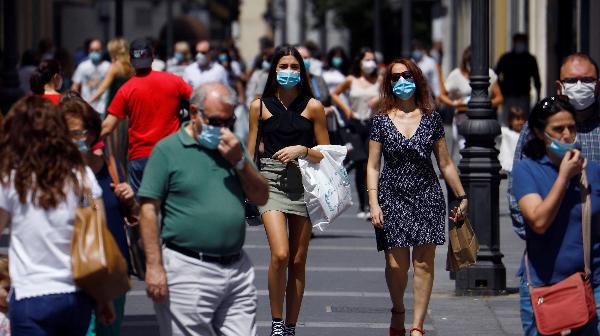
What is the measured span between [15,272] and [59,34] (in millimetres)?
46297

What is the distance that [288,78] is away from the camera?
985 centimetres

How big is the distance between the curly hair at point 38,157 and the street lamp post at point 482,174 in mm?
5891

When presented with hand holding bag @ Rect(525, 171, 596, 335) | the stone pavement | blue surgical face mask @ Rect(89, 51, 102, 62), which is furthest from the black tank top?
blue surgical face mask @ Rect(89, 51, 102, 62)

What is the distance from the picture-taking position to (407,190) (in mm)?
9477

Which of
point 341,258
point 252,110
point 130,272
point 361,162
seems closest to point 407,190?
point 252,110

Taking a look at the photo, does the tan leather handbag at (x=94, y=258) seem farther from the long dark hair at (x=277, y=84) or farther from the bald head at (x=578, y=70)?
the long dark hair at (x=277, y=84)

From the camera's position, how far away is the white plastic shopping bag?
9.68 m

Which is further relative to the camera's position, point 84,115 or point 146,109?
point 146,109

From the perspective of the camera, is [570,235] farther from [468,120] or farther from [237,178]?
[468,120]

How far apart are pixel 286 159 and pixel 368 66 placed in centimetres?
878

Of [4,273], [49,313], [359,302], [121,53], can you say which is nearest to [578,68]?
[4,273]

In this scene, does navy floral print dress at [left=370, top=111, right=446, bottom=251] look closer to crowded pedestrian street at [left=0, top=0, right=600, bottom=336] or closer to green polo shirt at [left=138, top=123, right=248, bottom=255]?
crowded pedestrian street at [left=0, top=0, right=600, bottom=336]

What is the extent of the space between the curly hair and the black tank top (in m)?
3.52

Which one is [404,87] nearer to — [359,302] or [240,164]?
[359,302]
